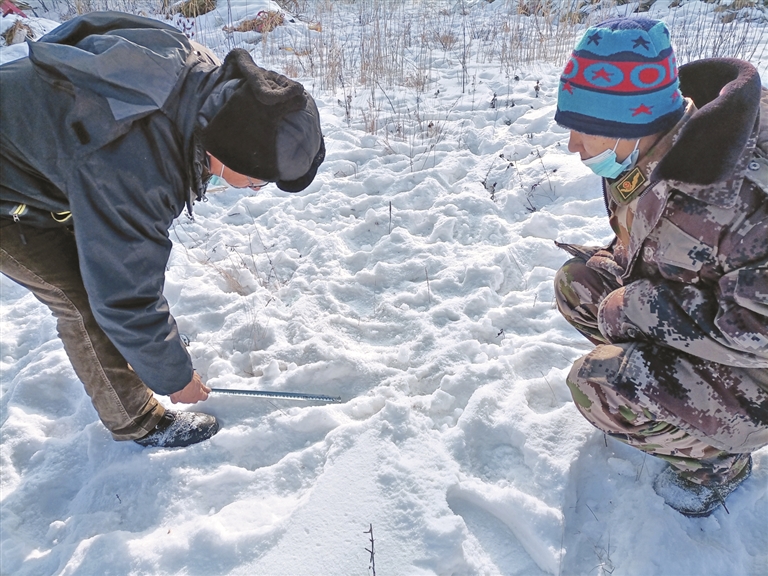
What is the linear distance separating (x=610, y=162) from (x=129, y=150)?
146cm

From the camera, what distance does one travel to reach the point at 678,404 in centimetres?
142

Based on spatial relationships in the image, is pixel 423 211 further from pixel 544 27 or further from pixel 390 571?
pixel 544 27

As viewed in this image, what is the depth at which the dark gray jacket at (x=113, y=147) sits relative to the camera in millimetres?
1396

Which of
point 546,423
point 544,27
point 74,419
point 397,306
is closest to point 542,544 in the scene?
point 546,423

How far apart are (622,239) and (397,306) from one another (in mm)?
1236

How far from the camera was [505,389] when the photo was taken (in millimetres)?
2096

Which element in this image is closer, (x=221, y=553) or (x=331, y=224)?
(x=221, y=553)

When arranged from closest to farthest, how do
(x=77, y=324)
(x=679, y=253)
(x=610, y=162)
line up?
(x=679, y=253) < (x=610, y=162) < (x=77, y=324)

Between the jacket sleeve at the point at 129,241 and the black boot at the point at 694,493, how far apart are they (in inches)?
68.0

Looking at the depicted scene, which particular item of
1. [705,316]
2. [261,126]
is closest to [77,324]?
[261,126]

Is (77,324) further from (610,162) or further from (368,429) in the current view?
(610,162)

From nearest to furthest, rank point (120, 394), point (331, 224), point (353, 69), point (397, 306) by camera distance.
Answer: point (120, 394) → point (397, 306) → point (331, 224) → point (353, 69)

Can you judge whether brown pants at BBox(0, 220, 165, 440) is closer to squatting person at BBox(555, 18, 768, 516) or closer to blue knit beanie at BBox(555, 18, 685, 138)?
squatting person at BBox(555, 18, 768, 516)

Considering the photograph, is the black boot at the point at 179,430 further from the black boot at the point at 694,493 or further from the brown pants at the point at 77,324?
the black boot at the point at 694,493
